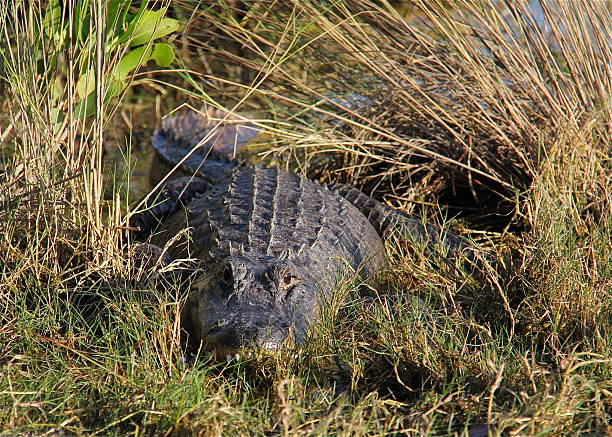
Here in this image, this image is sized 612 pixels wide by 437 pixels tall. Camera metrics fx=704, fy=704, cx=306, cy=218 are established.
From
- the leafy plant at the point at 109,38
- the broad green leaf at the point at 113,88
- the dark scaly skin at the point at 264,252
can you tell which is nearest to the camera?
the dark scaly skin at the point at 264,252

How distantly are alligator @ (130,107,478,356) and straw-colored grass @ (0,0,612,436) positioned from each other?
0.12 m

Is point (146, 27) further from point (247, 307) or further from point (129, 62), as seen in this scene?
point (247, 307)

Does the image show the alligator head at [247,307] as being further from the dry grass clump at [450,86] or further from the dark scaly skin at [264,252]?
the dry grass clump at [450,86]

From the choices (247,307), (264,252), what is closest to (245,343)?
(247,307)

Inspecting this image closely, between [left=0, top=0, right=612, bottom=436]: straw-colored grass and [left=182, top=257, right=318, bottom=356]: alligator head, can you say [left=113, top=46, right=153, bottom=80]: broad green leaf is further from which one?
[left=182, top=257, right=318, bottom=356]: alligator head

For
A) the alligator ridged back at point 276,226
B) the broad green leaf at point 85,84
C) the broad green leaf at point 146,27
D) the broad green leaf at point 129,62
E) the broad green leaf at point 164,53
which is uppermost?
the broad green leaf at point 146,27

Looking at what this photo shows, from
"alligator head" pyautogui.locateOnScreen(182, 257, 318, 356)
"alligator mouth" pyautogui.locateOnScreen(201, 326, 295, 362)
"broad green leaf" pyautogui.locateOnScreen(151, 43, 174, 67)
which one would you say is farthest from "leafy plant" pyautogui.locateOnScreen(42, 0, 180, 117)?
"alligator mouth" pyautogui.locateOnScreen(201, 326, 295, 362)

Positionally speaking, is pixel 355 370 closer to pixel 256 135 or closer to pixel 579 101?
pixel 579 101

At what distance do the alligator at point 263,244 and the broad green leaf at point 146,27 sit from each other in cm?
61

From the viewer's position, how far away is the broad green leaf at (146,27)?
3343 millimetres

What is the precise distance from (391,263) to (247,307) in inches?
49.5

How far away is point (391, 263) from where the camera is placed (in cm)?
392

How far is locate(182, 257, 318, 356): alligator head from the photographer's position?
2727 millimetres

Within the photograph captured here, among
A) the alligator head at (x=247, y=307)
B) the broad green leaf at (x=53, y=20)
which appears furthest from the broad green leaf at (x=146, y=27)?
the alligator head at (x=247, y=307)
